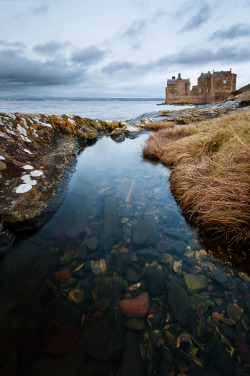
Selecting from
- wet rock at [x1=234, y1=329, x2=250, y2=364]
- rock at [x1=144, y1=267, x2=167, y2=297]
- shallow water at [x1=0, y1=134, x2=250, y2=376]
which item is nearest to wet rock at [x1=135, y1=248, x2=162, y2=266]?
shallow water at [x1=0, y1=134, x2=250, y2=376]

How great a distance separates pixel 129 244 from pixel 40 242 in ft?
3.97

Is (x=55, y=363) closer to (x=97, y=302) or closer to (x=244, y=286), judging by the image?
(x=97, y=302)

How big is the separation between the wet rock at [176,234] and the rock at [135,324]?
3.91 ft

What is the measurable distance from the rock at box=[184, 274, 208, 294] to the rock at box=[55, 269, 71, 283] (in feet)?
4.19

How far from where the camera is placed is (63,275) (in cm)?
188

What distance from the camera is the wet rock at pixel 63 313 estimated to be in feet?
4.85

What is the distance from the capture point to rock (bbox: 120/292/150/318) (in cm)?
156

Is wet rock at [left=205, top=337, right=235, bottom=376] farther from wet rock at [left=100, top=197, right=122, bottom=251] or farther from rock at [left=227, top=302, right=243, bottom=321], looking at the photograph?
wet rock at [left=100, top=197, right=122, bottom=251]

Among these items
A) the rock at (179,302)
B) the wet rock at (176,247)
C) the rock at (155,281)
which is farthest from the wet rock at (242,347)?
the wet rock at (176,247)

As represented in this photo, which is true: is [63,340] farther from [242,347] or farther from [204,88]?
[204,88]

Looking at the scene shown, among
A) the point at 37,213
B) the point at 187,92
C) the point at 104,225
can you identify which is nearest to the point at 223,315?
the point at 104,225

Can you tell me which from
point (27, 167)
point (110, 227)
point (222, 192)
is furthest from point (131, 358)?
point (27, 167)

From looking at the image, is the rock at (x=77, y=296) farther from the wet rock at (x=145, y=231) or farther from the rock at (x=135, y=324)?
the wet rock at (x=145, y=231)

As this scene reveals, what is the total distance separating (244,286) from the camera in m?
1.71
